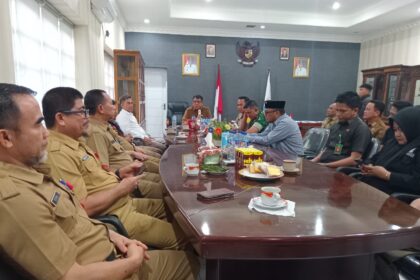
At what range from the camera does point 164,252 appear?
1.30 meters

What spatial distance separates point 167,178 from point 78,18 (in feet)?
9.12

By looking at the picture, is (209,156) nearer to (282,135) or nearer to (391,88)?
(282,135)

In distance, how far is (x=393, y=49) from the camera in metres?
6.62

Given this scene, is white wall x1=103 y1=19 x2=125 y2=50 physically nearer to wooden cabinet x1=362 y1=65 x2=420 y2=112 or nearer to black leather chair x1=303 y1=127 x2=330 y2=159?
black leather chair x1=303 y1=127 x2=330 y2=159

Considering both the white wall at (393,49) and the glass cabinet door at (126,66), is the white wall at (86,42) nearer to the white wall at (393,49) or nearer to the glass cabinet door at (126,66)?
the glass cabinet door at (126,66)

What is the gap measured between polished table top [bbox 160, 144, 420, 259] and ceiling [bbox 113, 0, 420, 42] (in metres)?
4.75

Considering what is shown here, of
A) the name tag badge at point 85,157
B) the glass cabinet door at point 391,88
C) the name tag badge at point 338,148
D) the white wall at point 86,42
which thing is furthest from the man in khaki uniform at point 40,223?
the glass cabinet door at point 391,88

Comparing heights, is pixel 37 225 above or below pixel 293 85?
below

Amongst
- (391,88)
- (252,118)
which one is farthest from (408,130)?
(391,88)

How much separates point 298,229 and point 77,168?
3.50ft

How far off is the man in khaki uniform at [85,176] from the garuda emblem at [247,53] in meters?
6.11

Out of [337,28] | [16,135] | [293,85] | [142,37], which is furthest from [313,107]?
[16,135]

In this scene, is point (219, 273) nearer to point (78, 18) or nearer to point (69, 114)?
point (69, 114)

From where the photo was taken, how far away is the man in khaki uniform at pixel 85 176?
1.38 meters
